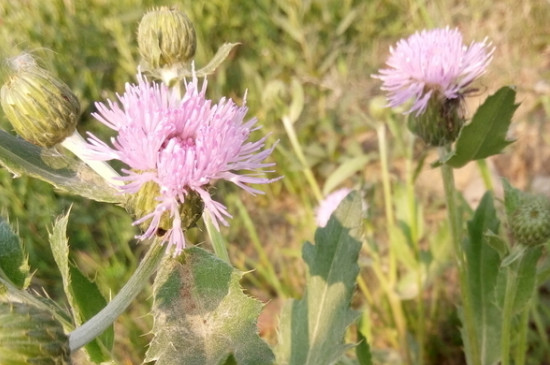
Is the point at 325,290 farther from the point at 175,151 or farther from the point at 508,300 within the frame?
the point at 175,151

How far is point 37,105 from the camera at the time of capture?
3.75ft

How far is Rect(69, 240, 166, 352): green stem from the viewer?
95 cm

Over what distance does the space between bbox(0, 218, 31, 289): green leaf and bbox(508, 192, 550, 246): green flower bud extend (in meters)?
1.08

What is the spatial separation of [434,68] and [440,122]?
0.15 meters

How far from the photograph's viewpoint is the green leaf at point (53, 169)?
1057mm

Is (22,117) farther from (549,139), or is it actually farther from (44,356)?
(549,139)

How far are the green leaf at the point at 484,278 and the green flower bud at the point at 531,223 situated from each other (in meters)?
0.25

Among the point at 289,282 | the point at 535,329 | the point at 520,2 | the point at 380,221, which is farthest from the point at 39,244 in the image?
the point at 520,2

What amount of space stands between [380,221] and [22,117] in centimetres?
219

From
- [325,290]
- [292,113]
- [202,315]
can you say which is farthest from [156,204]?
[292,113]

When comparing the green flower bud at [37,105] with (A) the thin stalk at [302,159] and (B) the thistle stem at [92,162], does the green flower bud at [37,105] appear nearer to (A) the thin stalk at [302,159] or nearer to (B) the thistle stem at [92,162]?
(B) the thistle stem at [92,162]

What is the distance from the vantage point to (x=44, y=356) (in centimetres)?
89

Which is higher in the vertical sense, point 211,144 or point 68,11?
point 68,11

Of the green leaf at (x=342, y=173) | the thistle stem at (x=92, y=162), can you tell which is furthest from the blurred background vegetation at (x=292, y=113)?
the thistle stem at (x=92, y=162)
